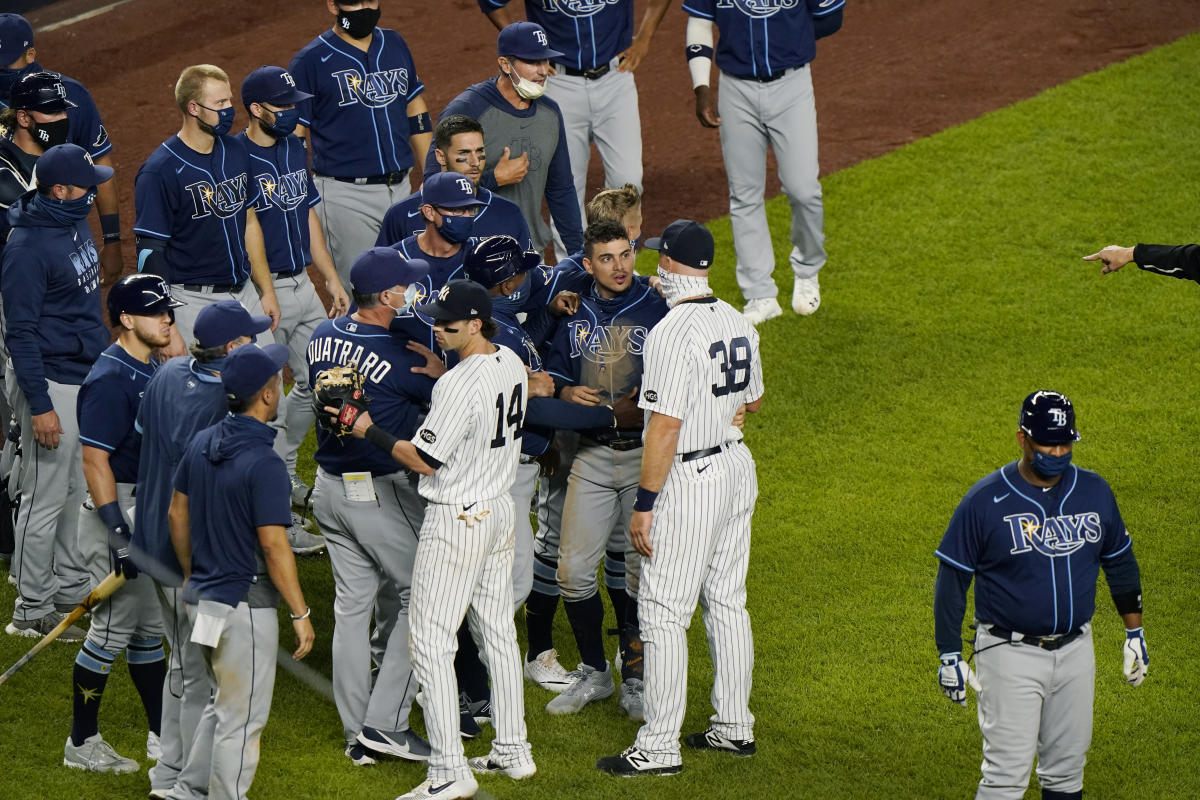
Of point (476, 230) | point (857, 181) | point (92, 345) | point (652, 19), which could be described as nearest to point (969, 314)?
point (857, 181)

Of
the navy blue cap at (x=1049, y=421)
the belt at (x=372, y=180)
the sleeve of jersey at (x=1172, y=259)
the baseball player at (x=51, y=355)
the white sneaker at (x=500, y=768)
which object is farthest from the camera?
the belt at (x=372, y=180)

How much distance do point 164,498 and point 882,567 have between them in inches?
127

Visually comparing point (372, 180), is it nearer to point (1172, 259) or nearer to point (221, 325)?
point (221, 325)

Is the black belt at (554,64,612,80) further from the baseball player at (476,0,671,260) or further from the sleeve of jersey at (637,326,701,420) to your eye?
the sleeve of jersey at (637,326,701,420)

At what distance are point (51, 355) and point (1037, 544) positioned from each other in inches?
150

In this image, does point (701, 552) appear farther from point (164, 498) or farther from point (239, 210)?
point (239, 210)

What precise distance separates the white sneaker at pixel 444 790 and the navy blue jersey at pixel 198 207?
2.60 meters

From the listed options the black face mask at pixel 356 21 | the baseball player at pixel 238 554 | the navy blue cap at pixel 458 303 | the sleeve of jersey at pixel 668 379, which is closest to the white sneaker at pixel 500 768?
the baseball player at pixel 238 554

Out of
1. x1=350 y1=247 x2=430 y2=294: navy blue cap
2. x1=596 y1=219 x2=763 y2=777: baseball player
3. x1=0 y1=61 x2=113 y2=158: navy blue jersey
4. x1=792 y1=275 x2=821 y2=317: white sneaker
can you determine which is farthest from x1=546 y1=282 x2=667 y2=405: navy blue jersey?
x1=792 y1=275 x2=821 y2=317: white sneaker

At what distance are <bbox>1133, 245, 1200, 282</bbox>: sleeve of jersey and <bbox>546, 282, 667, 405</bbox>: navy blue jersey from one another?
1.71 meters

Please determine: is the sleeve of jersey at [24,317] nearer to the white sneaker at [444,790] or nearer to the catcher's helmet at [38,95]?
the catcher's helmet at [38,95]

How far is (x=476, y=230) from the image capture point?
5.76 metres

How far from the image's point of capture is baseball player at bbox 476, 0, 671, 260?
25.4ft

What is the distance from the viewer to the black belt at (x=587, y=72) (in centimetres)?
780
